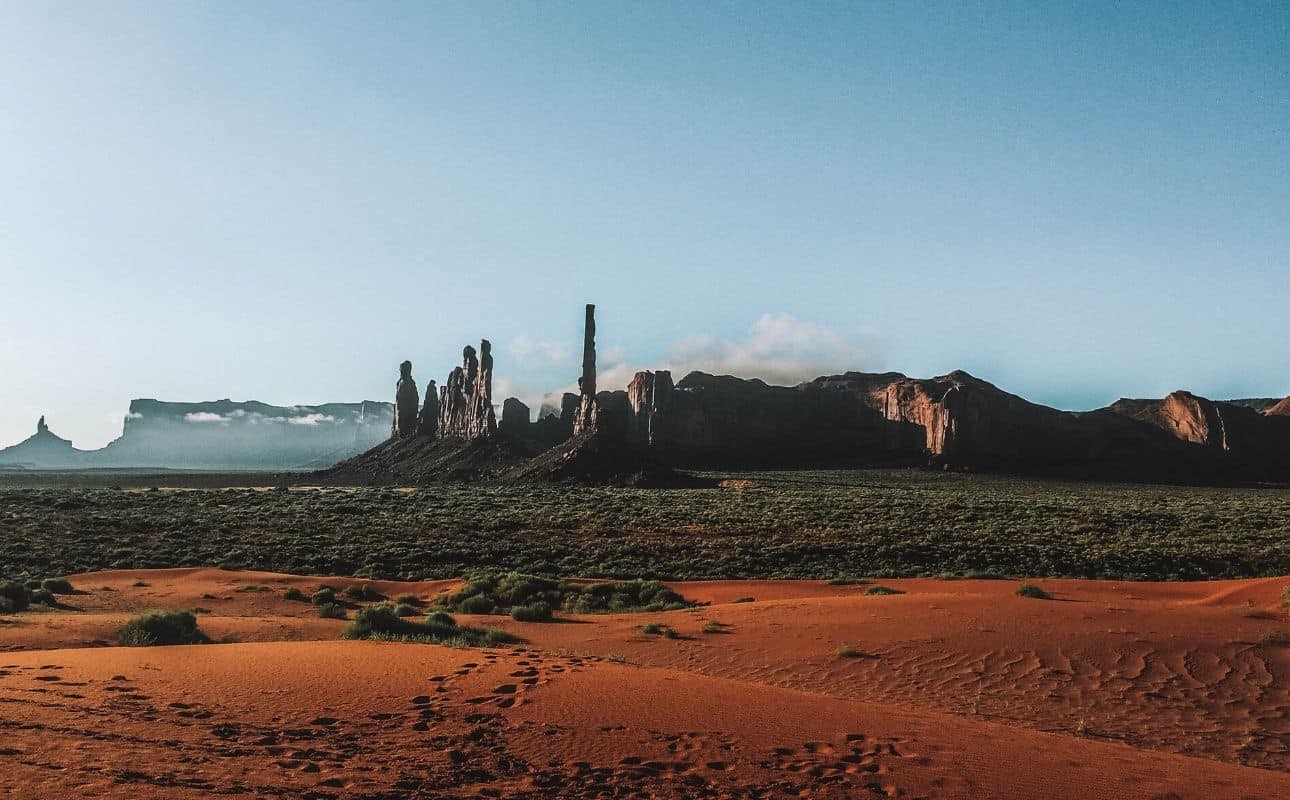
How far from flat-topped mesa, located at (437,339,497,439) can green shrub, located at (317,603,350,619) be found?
83558 millimetres

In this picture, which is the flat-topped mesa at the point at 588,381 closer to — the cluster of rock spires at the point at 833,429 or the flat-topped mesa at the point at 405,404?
the cluster of rock spires at the point at 833,429

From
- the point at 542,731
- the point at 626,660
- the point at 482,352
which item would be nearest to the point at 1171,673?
the point at 626,660

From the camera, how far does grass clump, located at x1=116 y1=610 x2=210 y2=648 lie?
12.4m

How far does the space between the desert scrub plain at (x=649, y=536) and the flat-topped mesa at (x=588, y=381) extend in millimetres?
37208

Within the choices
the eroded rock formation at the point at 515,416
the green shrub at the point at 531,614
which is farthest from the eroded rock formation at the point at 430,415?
the green shrub at the point at 531,614

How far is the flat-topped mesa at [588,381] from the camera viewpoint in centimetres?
9425

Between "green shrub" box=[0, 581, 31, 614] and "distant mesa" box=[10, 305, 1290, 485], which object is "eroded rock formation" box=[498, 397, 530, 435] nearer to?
"distant mesa" box=[10, 305, 1290, 485]

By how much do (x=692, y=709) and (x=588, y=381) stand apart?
98.3 m

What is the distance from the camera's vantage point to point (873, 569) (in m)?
28.3

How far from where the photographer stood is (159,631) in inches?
496

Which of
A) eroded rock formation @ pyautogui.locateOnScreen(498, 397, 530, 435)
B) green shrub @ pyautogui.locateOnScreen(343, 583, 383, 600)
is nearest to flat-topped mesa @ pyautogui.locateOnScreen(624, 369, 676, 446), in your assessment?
eroded rock formation @ pyautogui.locateOnScreen(498, 397, 530, 435)

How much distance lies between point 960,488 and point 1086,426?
6539cm

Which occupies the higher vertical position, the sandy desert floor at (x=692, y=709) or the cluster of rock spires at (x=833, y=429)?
the cluster of rock spires at (x=833, y=429)

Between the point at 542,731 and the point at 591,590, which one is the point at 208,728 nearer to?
the point at 542,731
